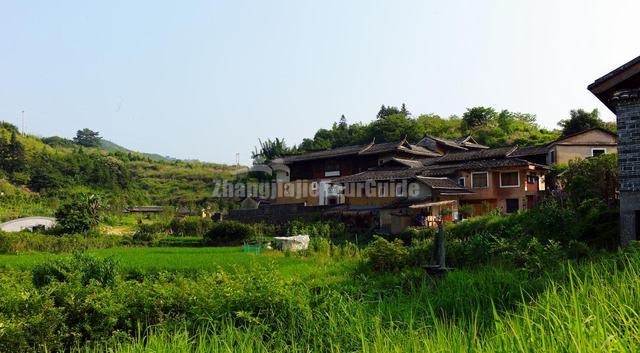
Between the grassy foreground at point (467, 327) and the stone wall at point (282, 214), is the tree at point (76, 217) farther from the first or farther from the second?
the grassy foreground at point (467, 327)

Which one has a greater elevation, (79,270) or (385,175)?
(385,175)

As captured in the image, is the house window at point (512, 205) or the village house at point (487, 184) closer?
the village house at point (487, 184)

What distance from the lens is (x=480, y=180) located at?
28.3 metres

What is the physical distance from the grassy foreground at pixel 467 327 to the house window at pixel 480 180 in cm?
2145

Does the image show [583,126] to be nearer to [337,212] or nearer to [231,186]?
[337,212]

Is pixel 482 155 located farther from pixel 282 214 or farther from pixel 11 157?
pixel 11 157

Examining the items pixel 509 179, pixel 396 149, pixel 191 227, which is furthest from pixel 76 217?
pixel 509 179

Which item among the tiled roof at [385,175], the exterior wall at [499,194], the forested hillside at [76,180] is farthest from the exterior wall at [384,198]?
the forested hillside at [76,180]

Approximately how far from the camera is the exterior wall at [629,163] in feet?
33.9

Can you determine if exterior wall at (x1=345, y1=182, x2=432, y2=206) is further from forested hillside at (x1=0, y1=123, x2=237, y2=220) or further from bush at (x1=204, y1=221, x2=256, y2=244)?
forested hillside at (x1=0, y1=123, x2=237, y2=220)

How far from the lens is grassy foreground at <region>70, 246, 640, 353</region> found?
9.29ft

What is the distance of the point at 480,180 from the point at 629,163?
59.2ft

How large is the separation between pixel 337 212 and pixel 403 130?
28854 mm

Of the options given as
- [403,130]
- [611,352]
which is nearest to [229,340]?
[611,352]
